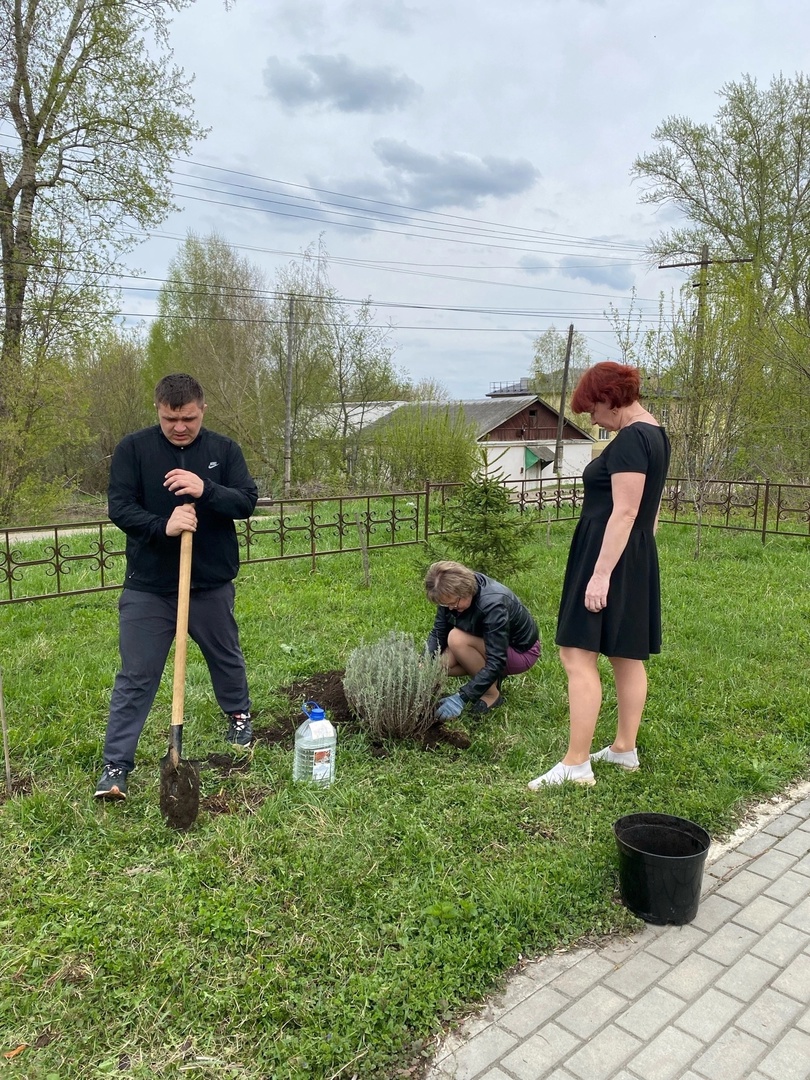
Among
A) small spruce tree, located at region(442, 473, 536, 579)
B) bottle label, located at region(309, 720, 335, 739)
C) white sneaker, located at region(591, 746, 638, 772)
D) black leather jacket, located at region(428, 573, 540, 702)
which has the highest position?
small spruce tree, located at region(442, 473, 536, 579)

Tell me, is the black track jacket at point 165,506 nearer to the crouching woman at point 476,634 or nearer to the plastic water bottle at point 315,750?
the plastic water bottle at point 315,750

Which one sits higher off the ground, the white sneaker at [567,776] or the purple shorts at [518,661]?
the purple shorts at [518,661]

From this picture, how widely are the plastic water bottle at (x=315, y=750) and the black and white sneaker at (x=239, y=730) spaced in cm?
42

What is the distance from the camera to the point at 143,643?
9.78 feet

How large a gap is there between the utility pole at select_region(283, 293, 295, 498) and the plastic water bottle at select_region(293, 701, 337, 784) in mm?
19827

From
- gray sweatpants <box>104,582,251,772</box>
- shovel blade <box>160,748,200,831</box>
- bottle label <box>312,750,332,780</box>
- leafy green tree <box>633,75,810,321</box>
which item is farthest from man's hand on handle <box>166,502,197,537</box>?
leafy green tree <box>633,75,810,321</box>

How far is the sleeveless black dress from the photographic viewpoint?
Result: 9.57 ft

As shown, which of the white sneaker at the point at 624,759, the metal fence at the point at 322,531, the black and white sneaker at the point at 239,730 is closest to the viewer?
the white sneaker at the point at 624,759

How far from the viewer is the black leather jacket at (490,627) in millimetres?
3646

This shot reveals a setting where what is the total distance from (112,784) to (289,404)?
69.3ft

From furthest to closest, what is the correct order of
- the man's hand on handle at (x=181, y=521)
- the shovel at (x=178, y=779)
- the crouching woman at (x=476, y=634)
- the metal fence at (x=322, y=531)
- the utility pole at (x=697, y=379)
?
the utility pole at (x=697, y=379) → the metal fence at (x=322, y=531) → the crouching woman at (x=476, y=634) → the man's hand on handle at (x=181, y=521) → the shovel at (x=178, y=779)

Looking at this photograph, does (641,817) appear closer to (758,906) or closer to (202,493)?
(758,906)

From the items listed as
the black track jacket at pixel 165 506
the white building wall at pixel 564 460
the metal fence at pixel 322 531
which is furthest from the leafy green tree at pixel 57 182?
the white building wall at pixel 564 460

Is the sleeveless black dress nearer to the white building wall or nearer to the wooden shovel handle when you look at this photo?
the wooden shovel handle
